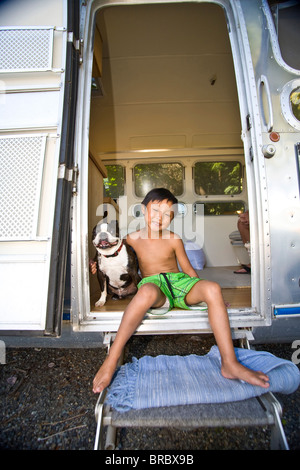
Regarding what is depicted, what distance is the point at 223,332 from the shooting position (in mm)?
1438

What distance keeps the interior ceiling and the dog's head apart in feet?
7.20

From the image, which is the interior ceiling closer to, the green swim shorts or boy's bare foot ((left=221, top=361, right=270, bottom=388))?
the green swim shorts

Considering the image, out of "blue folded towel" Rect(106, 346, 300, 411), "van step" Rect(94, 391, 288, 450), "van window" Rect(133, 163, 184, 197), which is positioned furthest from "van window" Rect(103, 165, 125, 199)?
"van step" Rect(94, 391, 288, 450)

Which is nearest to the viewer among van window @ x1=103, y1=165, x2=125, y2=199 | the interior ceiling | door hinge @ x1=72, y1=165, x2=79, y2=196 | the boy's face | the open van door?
the open van door

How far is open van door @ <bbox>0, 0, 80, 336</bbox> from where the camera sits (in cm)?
160

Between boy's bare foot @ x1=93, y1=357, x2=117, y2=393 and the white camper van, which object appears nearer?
boy's bare foot @ x1=93, y1=357, x2=117, y2=393

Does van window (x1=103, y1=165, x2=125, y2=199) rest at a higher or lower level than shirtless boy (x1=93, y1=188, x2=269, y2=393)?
higher

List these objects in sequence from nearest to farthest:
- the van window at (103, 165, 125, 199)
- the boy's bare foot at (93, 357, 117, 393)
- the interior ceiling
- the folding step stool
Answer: the folding step stool, the boy's bare foot at (93, 357, 117, 393), the interior ceiling, the van window at (103, 165, 125, 199)

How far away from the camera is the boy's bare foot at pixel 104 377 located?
132 cm

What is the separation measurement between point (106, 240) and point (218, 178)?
11.0ft

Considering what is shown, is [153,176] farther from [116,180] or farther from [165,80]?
[165,80]

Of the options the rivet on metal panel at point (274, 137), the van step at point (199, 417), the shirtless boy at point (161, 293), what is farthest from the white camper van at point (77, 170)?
the van step at point (199, 417)

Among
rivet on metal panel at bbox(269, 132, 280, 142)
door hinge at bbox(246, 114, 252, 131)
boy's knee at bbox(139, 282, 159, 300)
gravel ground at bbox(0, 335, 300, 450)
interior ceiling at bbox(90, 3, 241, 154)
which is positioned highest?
interior ceiling at bbox(90, 3, 241, 154)

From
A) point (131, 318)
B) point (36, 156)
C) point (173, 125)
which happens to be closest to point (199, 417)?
point (131, 318)
